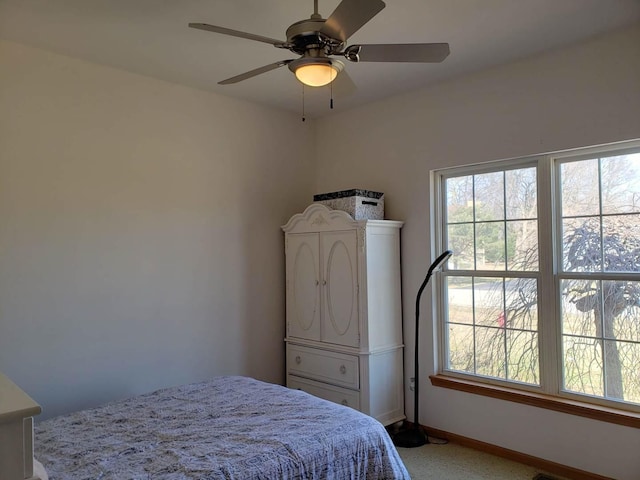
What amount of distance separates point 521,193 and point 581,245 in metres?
0.52

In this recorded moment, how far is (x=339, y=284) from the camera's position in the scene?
3621 millimetres

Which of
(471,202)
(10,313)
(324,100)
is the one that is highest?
(324,100)

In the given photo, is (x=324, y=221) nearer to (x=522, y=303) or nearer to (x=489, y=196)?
(x=489, y=196)

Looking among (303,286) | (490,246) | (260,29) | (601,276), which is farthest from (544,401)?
(260,29)

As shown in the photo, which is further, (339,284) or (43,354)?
(339,284)

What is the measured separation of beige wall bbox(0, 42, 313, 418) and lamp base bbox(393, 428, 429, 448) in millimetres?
1133

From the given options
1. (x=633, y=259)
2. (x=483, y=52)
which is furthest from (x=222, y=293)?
(x=633, y=259)

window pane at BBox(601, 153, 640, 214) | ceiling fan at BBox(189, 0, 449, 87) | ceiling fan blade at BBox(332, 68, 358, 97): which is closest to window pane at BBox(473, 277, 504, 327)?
window pane at BBox(601, 153, 640, 214)

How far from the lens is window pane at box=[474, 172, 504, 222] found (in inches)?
133

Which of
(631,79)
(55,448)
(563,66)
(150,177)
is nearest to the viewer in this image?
(55,448)

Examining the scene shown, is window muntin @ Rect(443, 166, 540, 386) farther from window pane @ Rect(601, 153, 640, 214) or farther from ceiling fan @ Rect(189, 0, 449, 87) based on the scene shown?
ceiling fan @ Rect(189, 0, 449, 87)

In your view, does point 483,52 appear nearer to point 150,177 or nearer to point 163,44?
point 163,44

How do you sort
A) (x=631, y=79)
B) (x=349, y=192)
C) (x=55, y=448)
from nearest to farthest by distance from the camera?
(x=55, y=448), (x=631, y=79), (x=349, y=192)

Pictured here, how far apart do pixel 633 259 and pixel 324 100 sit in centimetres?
249
